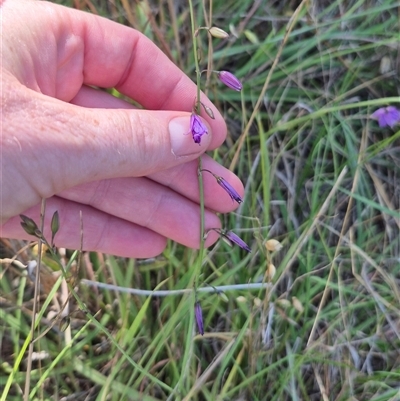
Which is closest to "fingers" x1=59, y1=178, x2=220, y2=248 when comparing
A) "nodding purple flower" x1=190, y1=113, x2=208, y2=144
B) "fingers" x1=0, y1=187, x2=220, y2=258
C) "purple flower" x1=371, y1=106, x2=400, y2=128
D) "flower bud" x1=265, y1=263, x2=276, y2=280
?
"fingers" x1=0, y1=187, x2=220, y2=258

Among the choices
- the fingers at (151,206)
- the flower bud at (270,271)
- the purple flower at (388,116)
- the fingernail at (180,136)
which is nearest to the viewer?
the fingernail at (180,136)

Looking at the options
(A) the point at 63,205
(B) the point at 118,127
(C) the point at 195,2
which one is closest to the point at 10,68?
(B) the point at 118,127

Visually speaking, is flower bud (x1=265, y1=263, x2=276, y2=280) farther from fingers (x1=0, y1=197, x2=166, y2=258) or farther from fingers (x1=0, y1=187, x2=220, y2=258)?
fingers (x1=0, y1=197, x2=166, y2=258)

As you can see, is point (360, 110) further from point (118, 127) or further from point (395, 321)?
point (118, 127)

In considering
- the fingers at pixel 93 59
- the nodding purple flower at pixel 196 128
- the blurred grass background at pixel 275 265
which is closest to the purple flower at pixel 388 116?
the blurred grass background at pixel 275 265

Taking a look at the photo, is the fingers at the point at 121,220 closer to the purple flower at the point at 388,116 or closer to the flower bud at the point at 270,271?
the flower bud at the point at 270,271

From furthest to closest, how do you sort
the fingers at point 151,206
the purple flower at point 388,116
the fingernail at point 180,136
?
the purple flower at point 388,116
the fingers at point 151,206
the fingernail at point 180,136
